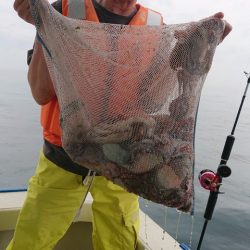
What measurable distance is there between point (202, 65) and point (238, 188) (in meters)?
11.1

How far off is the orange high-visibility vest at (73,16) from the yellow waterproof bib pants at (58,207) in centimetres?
23

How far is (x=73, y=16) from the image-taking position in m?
2.15

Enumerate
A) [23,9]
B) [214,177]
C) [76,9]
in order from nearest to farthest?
[23,9], [76,9], [214,177]

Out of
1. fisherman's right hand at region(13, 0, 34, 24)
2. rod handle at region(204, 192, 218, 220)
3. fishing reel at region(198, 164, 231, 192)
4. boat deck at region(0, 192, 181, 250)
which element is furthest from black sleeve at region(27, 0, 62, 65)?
boat deck at region(0, 192, 181, 250)

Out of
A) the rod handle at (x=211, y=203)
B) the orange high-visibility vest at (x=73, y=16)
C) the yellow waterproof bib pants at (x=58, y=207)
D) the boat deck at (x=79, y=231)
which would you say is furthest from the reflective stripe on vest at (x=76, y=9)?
the boat deck at (x=79, y=231)

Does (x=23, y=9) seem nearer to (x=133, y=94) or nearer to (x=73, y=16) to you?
(x=73, y=16)

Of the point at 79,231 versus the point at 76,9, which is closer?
the point at 76,9

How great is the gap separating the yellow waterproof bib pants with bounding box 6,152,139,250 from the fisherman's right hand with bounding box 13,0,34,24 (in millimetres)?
1018

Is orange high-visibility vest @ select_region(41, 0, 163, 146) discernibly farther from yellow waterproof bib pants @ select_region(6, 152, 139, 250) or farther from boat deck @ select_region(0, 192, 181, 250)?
boat deck @ select_region(0, 192, 181, 250)

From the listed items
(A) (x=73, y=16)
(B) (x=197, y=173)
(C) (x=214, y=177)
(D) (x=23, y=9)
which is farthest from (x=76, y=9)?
(B) (x=197, y=173)

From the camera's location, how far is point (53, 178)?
2.47 meters

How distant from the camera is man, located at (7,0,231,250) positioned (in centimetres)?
231

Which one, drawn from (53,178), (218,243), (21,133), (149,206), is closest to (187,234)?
(218,243)

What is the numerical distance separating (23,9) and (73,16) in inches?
13.1
